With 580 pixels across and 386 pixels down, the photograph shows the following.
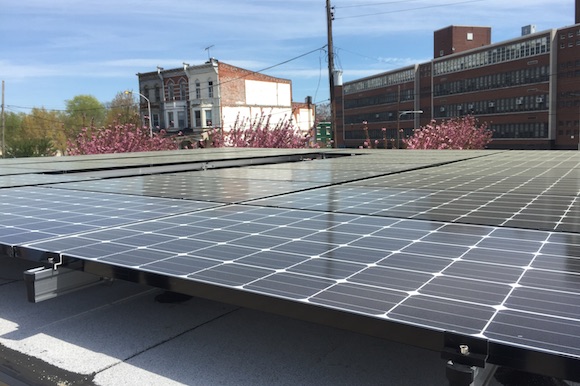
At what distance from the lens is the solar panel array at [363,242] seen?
9.81 feet

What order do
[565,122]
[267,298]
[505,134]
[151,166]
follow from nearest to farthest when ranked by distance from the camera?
[267,298], [151,166], [565,122], [505,134]

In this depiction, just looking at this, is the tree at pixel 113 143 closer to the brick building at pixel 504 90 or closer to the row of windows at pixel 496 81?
the brick building at pixel 504 90

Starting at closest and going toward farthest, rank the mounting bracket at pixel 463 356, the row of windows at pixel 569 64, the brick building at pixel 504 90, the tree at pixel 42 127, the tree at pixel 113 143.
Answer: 1. the mounting bracket at pixel 463 356
2. the tree at pixel 113 143
3. the row of windows at pixel 569 64
4. the brick building at pixel 504 90
5. the tree at pixel 42 127

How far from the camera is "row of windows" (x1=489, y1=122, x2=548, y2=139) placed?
7925 centimetres

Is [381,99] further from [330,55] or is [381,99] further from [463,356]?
[463,356]

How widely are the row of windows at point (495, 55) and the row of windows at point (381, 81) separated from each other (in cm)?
735

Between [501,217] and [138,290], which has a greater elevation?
[501,217]

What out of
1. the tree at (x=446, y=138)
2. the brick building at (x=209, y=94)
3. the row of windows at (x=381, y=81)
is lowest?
the tree at (x=446, y=138)

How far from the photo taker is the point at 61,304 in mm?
5551

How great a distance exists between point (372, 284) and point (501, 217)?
2749mm

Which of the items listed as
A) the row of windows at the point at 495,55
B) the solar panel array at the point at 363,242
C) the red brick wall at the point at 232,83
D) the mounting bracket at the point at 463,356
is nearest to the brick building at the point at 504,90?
the row of windows at the point at 495,55

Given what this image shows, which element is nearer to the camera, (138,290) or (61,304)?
(61,304)

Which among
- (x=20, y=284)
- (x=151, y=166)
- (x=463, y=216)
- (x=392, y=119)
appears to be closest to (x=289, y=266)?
(x=463, y=216)

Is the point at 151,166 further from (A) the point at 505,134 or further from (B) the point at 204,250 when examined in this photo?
(A) the point at 505,134
